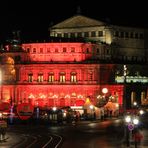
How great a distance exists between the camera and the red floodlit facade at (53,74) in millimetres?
166125

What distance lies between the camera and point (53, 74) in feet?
552

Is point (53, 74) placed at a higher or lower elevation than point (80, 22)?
lower

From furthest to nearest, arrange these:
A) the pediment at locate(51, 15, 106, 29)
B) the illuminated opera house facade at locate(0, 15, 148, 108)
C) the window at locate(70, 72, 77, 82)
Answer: the pediment at locate(51, 15, 106, 29) < the window at locate(70, 72, 77, 82) < the illuminated opera house facade at locate(0, 15, 148, 108)

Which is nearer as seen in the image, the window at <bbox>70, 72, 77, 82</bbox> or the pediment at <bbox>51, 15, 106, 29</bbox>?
the window at <bbox>70, 72, 77, 82</bbox>

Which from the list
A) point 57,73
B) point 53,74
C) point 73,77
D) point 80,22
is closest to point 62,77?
point 57,73

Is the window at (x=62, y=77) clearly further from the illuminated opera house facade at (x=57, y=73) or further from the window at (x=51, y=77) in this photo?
the window at (x=51, y=77)

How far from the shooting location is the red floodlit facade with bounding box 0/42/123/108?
166125mm

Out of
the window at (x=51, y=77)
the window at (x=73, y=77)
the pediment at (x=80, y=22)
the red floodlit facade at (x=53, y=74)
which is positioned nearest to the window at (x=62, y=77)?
the red floodlit facade at (x=53, y=74)

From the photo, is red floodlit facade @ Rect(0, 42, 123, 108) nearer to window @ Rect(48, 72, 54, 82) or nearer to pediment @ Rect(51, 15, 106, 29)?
window @ Rect(48, 72, 54, 82)

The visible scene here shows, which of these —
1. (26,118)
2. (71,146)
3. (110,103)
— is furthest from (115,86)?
(71,146)

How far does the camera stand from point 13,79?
168500 millimetres

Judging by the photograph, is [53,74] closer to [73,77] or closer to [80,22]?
[73,77]

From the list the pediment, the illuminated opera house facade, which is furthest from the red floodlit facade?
the pediment

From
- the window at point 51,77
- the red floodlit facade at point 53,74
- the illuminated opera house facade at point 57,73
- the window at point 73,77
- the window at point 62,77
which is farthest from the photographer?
the window at point 51,77
